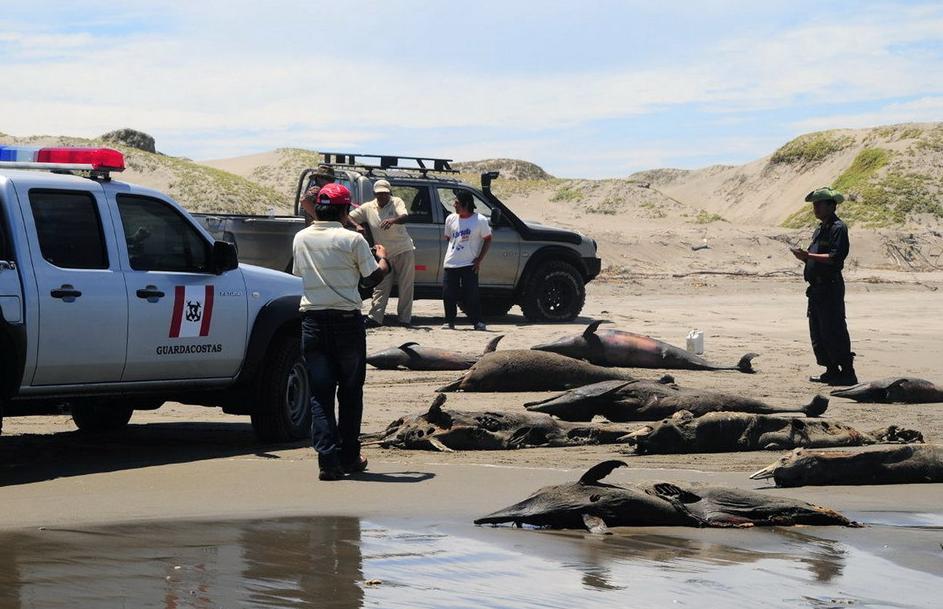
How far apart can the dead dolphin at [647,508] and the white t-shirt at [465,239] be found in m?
11.9

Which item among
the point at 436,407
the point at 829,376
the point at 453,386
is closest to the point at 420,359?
the point at 453,386

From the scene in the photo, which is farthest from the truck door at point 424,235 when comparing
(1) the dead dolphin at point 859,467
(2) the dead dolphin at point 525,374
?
(1) the dead dolphin at point 859,467

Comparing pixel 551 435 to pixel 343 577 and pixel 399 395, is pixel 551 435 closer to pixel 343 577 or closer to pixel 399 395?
pixel 399 395

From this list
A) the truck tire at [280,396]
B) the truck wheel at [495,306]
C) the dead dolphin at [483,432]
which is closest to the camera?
the dead dolphin at [483,432]

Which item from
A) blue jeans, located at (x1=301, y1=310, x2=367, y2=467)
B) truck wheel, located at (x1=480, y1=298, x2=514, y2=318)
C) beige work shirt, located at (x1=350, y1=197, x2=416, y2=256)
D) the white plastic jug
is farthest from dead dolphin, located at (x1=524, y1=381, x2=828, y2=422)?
truck wheel, located at (x1=480, y1=298, x2=514, y2=318)

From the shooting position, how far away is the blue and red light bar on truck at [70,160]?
10055mm

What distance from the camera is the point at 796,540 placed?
7.49 metres

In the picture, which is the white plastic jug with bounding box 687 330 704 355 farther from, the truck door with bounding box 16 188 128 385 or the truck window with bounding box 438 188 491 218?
the truck door with bounding box 16 188 128 385

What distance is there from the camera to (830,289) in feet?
47.8

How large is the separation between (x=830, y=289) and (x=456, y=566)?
28.5 feet

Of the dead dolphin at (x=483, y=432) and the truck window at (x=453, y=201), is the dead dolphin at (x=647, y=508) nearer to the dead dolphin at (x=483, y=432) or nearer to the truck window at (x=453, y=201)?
the dead dolphin at (x=483, y=432)

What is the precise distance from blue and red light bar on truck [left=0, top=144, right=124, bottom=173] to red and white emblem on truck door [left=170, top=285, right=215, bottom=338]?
96 centimetres

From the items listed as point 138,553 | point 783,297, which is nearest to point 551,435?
point 138,553

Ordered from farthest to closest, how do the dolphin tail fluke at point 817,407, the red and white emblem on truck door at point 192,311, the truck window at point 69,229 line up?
1. the dolphin tail fluke at point 817,407
2. the red and white emblem on truck door at point 192,311
3. the truck window at point 69,229
